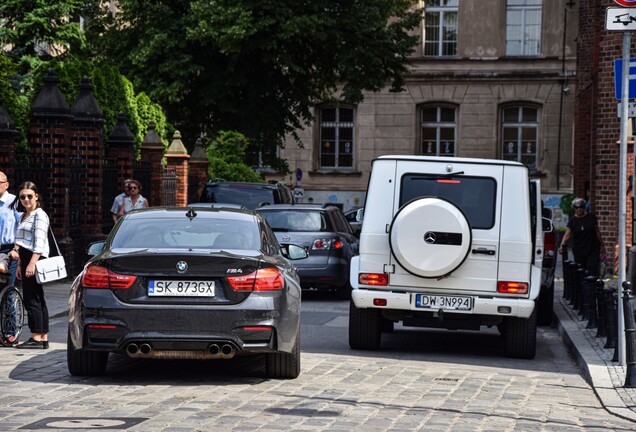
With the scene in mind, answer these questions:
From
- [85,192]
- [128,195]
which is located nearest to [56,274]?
[128,195]

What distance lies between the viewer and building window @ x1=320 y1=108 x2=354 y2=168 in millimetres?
51719

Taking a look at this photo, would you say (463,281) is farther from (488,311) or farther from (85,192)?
(85,192)

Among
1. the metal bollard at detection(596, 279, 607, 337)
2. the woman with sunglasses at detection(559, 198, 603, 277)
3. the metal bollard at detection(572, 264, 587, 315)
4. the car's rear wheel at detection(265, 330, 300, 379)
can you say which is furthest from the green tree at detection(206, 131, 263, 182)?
the car's rear wheel at detection(265, 330, 300, 379)

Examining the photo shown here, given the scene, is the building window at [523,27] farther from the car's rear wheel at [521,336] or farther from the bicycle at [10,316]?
the bicycle at [10,316]

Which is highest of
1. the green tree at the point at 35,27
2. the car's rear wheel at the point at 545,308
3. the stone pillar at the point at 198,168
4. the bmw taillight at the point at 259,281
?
the green tree at the point at 35,27

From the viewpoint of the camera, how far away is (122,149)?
84.5ft

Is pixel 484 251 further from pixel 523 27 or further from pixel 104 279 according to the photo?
pixel 523 27

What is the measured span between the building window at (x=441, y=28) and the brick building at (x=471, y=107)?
0.04 m

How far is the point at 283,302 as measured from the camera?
9930 mm

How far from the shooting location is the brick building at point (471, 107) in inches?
1948

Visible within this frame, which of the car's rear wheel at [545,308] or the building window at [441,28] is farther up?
the building window at [441,28]

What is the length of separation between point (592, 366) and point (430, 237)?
1944 millimetres

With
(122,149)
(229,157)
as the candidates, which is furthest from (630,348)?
(229,157)

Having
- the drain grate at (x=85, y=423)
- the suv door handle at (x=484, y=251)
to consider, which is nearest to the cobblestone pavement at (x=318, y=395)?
the drain grate at (x=85, y=423)
